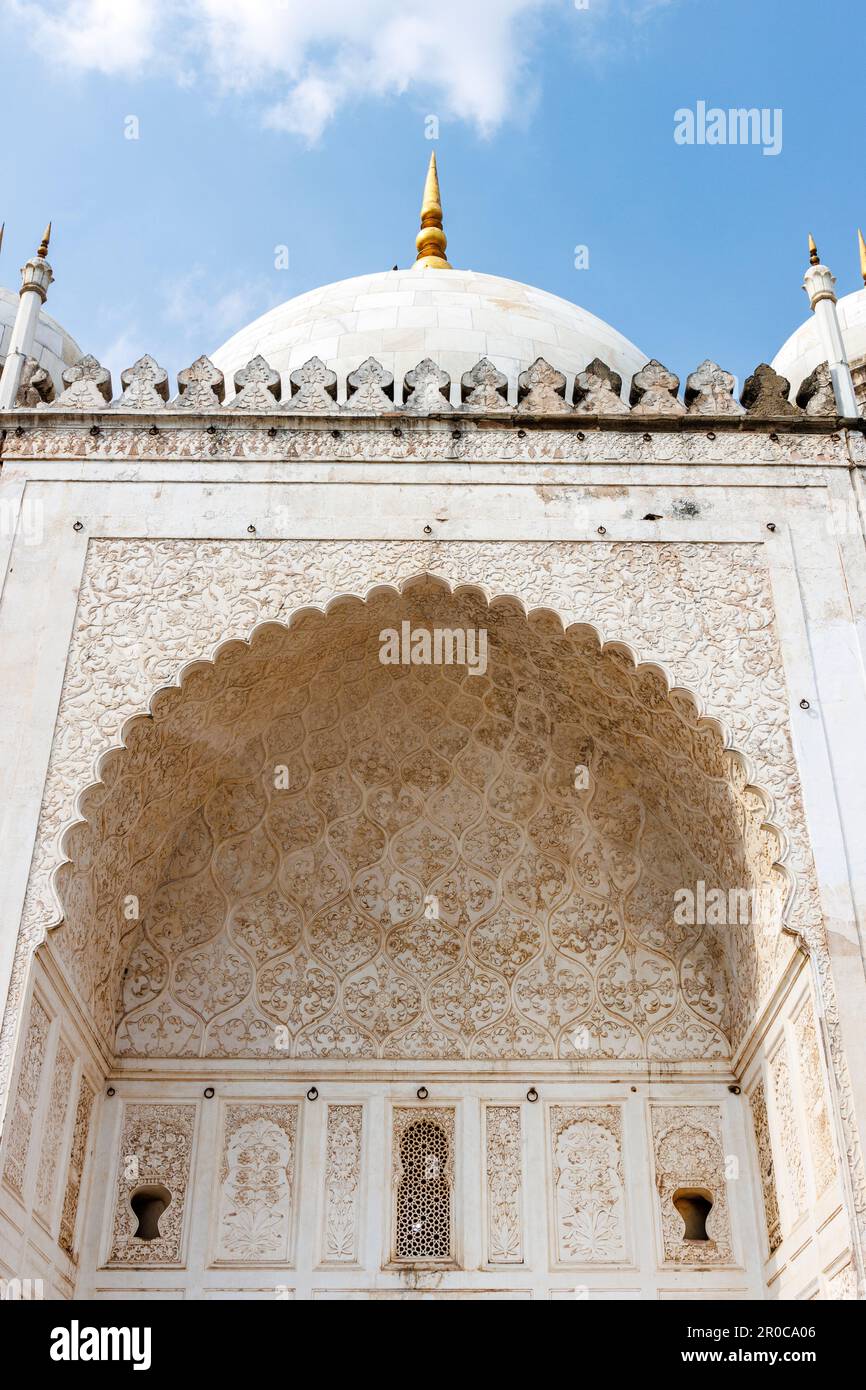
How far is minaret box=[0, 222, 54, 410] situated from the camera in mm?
5133

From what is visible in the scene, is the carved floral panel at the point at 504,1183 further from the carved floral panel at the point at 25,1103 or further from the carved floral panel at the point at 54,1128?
the carved floral panel at the point at 25,1103

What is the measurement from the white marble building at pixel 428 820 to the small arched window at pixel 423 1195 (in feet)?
0.05

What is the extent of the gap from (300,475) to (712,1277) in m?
3.24

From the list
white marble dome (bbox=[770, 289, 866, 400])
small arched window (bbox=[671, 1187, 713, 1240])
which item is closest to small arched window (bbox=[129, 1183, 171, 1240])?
small arched window (bbox=[671, 1187, 713, 1240])

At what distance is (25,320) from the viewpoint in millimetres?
5262

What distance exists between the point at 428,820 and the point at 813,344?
9.95 feet

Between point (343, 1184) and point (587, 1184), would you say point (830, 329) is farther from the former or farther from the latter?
point (343, 1184)

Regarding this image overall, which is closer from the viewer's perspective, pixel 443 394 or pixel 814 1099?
pixel 814 1099

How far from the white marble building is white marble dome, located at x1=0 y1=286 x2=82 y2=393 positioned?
1.24m

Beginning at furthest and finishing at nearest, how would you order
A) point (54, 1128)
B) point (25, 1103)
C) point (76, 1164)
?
point (76, 1164) < point (54, 1128) < point (25, 1103)

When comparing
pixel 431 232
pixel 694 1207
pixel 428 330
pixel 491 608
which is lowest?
pixel 694 1207

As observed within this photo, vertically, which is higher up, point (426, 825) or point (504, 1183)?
point (426, 825)

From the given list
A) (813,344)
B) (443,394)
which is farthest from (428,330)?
(813,344)
